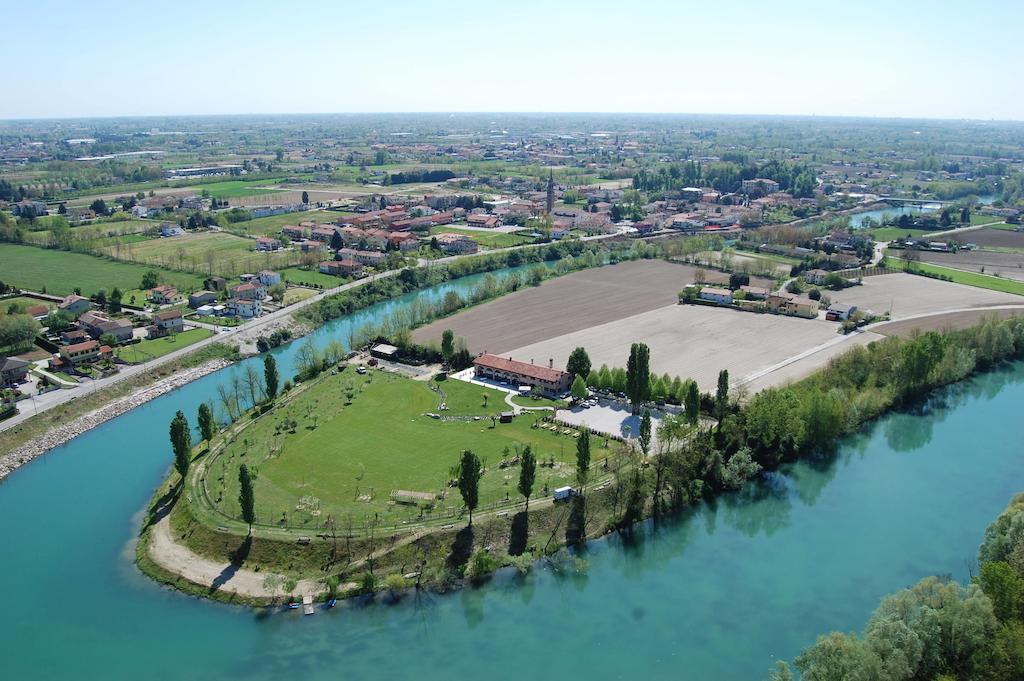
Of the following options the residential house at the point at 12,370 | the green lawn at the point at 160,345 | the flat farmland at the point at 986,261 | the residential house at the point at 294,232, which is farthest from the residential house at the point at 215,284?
the flat farmland at the point at 986,261

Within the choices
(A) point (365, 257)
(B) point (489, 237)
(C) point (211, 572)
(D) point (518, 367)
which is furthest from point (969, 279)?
(C) point (211, 572)

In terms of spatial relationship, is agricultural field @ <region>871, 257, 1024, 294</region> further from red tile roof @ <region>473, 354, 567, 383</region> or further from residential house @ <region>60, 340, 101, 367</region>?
residential house @ <region>60, 340, 101, 367</region>

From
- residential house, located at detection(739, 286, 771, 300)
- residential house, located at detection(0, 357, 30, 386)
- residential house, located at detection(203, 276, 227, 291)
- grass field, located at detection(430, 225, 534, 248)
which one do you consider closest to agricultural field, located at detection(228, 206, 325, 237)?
grass field, located at detection(430, 225, 534, 248)

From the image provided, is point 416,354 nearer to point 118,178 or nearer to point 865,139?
point 118,178

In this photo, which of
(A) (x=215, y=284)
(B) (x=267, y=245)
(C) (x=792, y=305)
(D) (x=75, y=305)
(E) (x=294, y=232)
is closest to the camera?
(D) (x=75, y=305)

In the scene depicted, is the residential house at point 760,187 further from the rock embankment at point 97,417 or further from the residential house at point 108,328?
the residential house at point 108,328

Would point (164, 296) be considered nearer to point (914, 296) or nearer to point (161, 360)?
point (161, 360)

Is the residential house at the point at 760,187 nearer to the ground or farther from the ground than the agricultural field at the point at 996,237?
farther from the ground
